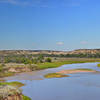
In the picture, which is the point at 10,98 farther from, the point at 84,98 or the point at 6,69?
the point at 6,69

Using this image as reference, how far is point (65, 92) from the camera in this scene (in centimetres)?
3003

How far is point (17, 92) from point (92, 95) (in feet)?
38.5

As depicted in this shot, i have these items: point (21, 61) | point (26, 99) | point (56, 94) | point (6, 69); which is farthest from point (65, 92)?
point (21, 61)

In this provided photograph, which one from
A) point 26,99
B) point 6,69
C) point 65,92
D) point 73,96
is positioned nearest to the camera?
point 26,99

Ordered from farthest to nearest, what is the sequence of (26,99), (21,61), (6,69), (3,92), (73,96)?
(21,61) < (6,69) < (73,96) < (26,99) < (3,92)

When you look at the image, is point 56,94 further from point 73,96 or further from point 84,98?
point 84,98

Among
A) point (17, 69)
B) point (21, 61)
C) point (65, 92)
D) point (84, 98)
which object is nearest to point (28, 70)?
point (17, 69)

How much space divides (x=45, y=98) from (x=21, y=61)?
7836 centimetres

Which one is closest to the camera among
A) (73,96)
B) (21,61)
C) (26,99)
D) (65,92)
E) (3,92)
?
(3,92)

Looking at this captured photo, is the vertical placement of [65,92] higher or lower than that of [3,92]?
lower

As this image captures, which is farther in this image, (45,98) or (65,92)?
(65,92)

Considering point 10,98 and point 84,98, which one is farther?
point 84,98

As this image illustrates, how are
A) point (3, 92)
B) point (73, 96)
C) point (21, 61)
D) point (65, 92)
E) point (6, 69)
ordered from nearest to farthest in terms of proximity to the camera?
point (3, 92), point (73, 96), point (65, 92), point (6, 69), point (21, 61)

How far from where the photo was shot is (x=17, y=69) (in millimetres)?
69438
